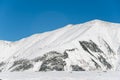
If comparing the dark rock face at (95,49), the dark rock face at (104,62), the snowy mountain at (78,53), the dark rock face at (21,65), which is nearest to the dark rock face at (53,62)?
the snowy mountain at (78,53)

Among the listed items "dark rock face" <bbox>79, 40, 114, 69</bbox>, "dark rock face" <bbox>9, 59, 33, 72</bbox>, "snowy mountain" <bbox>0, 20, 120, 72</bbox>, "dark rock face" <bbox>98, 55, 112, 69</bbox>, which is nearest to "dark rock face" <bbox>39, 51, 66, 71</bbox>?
"snowy mountain" <bbox>0, 20, 120, 72</bbox>

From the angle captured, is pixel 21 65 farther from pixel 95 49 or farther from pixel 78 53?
pixel 95 49

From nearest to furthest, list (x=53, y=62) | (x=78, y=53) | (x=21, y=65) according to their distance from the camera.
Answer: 1. (x=53, y=62)
2. (x=78, y=53)
3. (x=21, y=65)

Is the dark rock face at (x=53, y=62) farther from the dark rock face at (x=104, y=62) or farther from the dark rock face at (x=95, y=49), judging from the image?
the dark rock face at (x=104, y=62)

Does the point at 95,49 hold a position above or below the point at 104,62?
above

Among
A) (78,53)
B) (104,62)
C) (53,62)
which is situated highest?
(78,53)

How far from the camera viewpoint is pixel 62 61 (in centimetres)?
14775

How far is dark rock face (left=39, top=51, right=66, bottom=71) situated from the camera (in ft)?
472

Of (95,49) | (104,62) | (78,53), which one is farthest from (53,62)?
(95,49)

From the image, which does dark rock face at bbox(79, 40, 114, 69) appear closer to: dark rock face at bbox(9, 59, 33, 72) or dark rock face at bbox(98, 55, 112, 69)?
dark rock face at bbox(98, 55, 112, 69)

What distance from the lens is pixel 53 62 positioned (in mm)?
148750

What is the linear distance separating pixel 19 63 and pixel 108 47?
53250 millimetres

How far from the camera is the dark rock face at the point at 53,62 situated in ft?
472

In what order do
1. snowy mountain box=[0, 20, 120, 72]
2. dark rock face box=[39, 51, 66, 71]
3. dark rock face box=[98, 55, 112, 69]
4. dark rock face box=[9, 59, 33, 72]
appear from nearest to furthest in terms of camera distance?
dark rock face box=[39, 51, 66, 71] < snowy mountain box=[0, 20, 120, 72] < dark rock face box=[9, 59, 33, 72] < dark rock face box=[98, 55, 112, 69]
